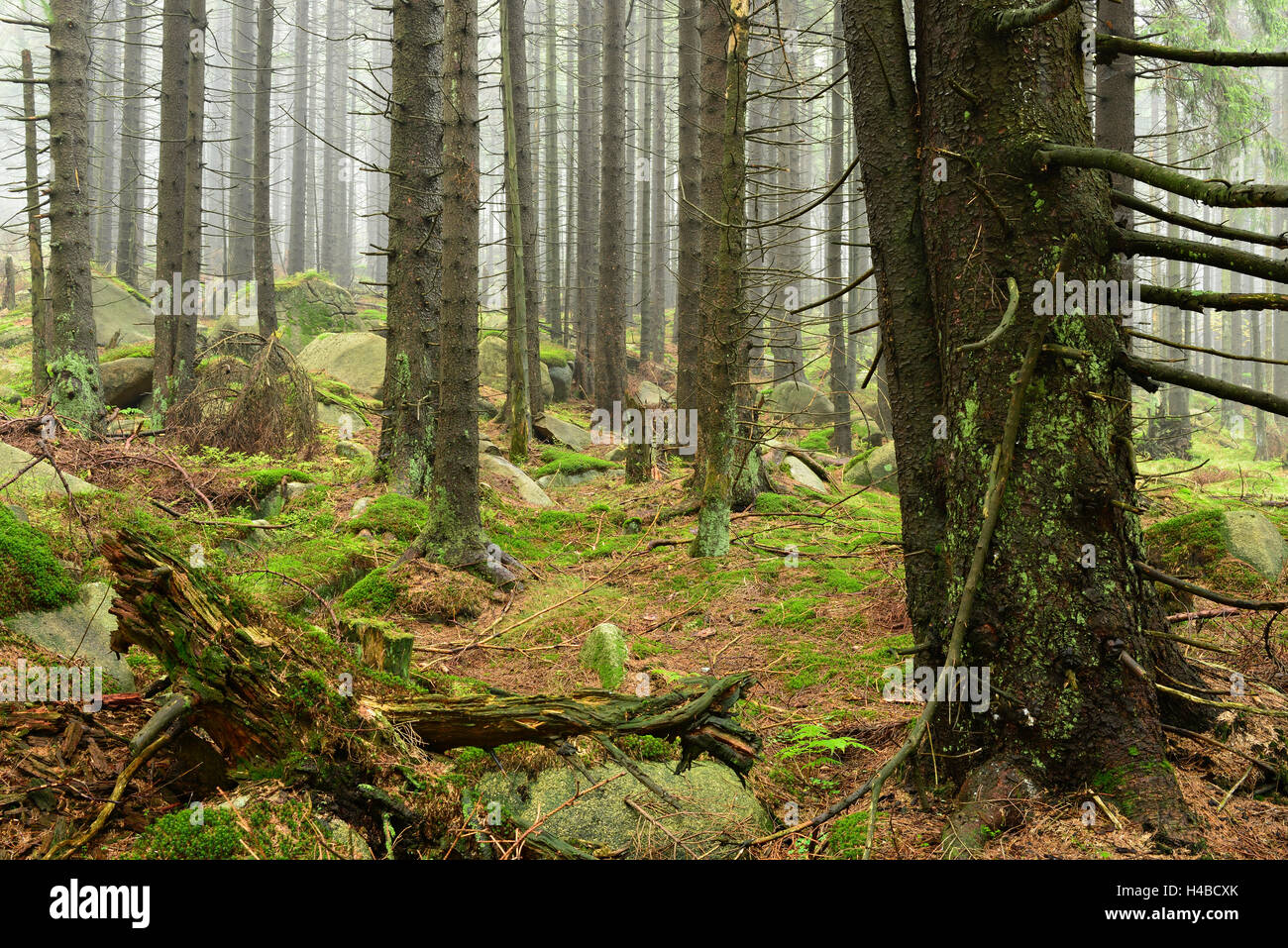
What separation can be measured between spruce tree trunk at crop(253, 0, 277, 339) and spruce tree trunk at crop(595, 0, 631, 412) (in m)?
7.32

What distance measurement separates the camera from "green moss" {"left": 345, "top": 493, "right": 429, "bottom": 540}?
7.37 meters

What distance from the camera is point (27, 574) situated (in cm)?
382

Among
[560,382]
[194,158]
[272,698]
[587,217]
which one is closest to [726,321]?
[272,698]

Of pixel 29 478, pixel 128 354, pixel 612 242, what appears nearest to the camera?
pixel 29 478

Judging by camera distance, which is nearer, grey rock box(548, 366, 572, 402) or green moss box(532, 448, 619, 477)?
green moss box(532, 448, 619, 477)

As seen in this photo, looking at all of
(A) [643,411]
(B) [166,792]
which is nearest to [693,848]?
(B) [166,792]

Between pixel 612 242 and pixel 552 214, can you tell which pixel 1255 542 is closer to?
pixel 612 242

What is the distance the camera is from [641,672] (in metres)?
4.86

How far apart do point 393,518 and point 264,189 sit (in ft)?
48.5

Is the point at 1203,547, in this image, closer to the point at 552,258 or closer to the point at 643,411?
the point at 643,411

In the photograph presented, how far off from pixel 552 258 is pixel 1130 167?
2302cm

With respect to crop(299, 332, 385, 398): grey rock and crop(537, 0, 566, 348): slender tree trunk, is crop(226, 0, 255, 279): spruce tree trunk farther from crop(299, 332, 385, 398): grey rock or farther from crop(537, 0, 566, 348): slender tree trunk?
crop(299, 332, 385, 398): grey rock

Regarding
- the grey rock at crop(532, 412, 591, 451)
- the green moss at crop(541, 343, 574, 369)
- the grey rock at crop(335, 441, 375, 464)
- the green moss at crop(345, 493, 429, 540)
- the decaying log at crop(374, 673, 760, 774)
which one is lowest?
the decaying log at crop(374, 673, 760, 774)

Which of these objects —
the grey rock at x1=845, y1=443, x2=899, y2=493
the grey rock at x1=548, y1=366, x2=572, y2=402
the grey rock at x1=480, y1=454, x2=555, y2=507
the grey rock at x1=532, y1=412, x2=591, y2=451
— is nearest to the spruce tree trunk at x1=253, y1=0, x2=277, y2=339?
the grey rock at x1=548, y1=366, x2=572, y2=402
